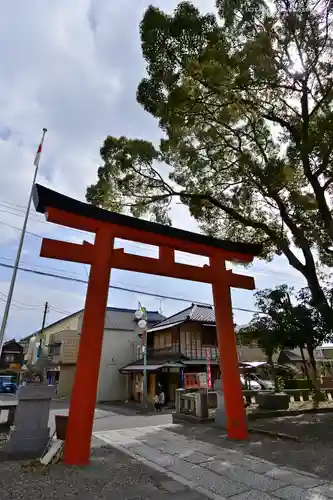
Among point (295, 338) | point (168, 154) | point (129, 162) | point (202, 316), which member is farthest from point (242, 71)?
point (202, 316)

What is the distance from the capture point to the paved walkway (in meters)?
4.14

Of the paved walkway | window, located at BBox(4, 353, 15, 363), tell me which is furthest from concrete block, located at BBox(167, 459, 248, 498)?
window, located at BBox(4, 353, 15, 363)

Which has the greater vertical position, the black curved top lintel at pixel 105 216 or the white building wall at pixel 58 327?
the white building wall at pixel 58 327

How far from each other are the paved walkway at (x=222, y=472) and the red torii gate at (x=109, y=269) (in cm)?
128

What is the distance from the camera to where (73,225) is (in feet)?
20.6

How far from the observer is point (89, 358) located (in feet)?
18.5

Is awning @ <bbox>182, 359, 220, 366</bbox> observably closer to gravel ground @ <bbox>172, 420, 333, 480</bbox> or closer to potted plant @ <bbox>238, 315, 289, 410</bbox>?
potted plant @ <bbox>238, 315, 289, 410</bbox>

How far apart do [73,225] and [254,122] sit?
7.54 m

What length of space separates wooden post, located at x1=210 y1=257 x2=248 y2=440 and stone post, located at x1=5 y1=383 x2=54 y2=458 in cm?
393

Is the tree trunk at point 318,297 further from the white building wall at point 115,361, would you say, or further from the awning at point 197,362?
the white building wall at point 115,361

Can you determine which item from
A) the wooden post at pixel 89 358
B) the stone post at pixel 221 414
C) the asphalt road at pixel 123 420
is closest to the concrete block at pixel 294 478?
the wooden post at pixel 89 358

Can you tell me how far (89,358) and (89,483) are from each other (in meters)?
1.84

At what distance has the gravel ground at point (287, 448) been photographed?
209 inches

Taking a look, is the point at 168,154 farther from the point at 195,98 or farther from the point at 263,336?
the point at 263,336
